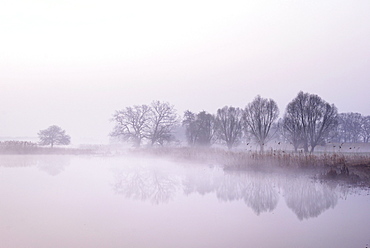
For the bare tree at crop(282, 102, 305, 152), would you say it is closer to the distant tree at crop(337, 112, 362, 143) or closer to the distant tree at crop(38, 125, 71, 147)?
the distant tree at crop(337, 112, 362, 143)

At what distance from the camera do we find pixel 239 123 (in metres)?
A: 48.2

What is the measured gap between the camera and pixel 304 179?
A: 14.9 m

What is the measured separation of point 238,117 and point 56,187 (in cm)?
3879

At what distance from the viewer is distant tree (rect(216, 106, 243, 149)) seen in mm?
48094

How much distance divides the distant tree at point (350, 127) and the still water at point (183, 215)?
55.4 metres

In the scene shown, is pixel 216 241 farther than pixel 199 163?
No

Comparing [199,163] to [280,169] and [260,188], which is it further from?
[260,188]

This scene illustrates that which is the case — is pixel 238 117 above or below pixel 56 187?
above

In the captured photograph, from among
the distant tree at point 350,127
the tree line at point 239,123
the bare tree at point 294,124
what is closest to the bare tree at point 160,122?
the tree line at point 239,123

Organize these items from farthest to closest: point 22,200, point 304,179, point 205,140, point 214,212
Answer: point 205,140, point 304,179, point 22,200, point 214,212

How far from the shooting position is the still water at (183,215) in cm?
618

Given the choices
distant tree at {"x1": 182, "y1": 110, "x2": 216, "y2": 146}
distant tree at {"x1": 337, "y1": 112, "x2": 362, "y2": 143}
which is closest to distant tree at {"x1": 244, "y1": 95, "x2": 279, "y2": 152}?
distant tree at {"x1": 182, "y1": 110, "x2": 216, "y2": 146}

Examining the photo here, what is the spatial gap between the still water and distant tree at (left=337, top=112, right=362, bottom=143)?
182 feet

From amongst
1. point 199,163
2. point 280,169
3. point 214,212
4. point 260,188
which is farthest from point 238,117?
point 214,212
